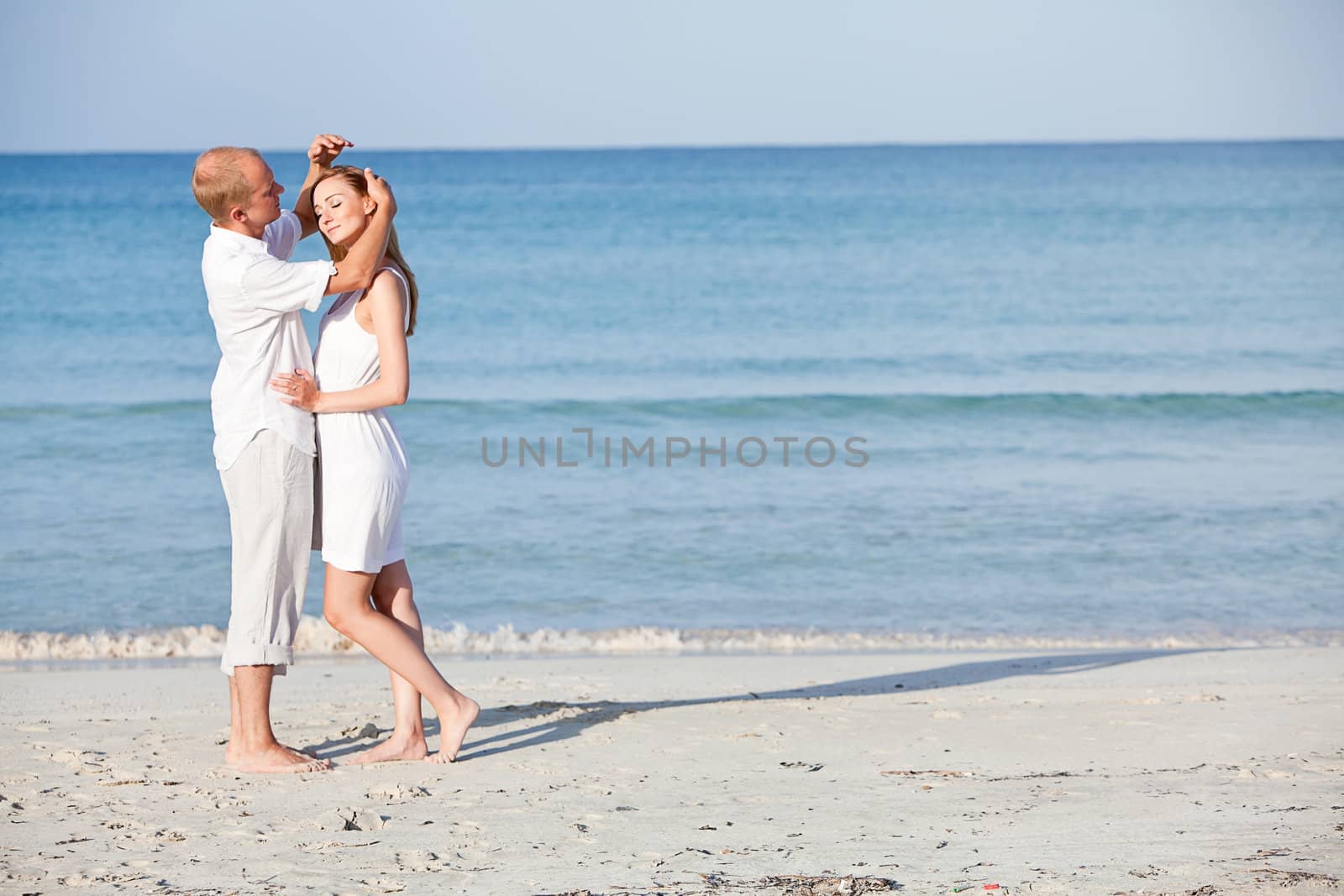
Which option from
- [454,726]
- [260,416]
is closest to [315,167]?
[260,416]

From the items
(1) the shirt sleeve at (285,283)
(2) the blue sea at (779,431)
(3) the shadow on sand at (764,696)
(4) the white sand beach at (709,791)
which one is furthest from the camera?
(2) the blue sea at (779,431)

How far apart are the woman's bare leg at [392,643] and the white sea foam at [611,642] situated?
8.74 ft

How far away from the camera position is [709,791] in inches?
152

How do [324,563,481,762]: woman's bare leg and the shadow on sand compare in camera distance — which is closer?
[324,563,481,762]: woman's bare leg

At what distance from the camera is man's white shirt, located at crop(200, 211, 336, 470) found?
376cm

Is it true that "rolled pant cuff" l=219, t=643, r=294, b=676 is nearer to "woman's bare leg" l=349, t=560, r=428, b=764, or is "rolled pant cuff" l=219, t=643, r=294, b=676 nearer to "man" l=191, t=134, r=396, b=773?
"man" l=191, t=134, r=396, b=773

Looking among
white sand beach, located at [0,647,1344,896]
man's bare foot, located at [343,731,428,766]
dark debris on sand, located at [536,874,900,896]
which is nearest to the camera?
dark debris on sand, located at [536,874,900,896]

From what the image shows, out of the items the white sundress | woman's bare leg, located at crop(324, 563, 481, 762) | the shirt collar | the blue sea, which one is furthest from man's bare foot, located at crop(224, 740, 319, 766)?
the blue sea

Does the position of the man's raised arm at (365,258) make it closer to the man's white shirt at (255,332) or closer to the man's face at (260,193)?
the man's white shirt at (255,332)

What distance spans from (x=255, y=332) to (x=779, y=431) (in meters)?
10.4

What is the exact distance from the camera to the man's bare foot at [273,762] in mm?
4012

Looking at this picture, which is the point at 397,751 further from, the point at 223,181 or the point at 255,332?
the point at 223,181

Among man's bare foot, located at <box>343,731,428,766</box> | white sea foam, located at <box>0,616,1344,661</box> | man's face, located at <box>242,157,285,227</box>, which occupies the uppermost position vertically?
man's face, located at <box>242,157,285,227</box>

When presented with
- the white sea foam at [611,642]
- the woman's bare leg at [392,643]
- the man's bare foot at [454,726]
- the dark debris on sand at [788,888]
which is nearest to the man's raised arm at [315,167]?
the woman's bare leg at [392,643]
